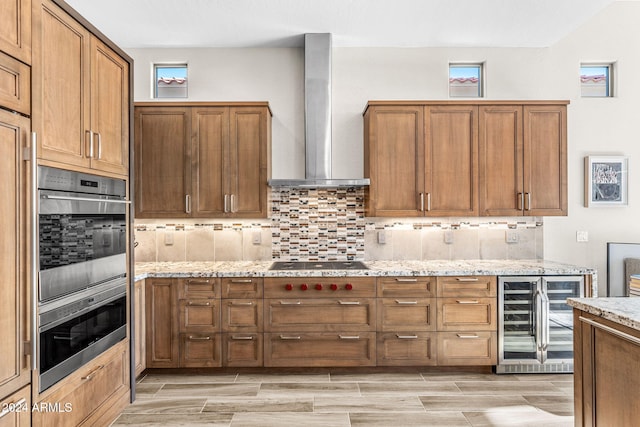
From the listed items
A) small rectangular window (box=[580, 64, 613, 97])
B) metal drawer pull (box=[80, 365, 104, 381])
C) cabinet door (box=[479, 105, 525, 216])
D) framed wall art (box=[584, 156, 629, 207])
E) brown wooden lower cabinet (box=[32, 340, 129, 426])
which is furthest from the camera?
small rectangular window (box=[580, 64, 613, 97])

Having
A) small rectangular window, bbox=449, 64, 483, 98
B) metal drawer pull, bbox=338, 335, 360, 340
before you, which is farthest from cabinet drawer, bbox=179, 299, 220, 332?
small rectangular window, bbox=449, 64, 483, 98

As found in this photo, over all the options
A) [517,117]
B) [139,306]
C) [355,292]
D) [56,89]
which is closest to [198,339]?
[139,306]

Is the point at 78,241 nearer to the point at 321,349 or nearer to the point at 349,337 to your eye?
the point at 321,349

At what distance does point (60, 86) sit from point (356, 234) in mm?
2682

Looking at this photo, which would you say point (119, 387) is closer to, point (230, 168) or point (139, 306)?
point (139, 306)

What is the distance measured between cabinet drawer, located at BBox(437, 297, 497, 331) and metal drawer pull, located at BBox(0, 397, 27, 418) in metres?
2.70

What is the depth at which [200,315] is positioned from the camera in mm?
3166

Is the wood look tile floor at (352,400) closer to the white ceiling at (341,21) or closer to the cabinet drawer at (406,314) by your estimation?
the cabinet drawer at (406,314)

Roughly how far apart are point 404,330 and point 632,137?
9.92ft

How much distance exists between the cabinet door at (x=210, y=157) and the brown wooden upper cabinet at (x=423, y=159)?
4.26 ft

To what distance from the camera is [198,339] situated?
3.16 m

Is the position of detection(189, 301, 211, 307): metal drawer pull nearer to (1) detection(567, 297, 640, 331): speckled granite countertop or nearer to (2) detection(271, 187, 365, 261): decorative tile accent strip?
(2) detection(271, 187, 365, 261): decorative tile accent strip

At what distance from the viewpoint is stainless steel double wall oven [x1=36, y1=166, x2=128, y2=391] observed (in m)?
1.82

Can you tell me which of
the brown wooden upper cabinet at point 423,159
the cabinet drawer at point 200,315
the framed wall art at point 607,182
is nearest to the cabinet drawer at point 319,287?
the cabinet drawer at point 200,315
